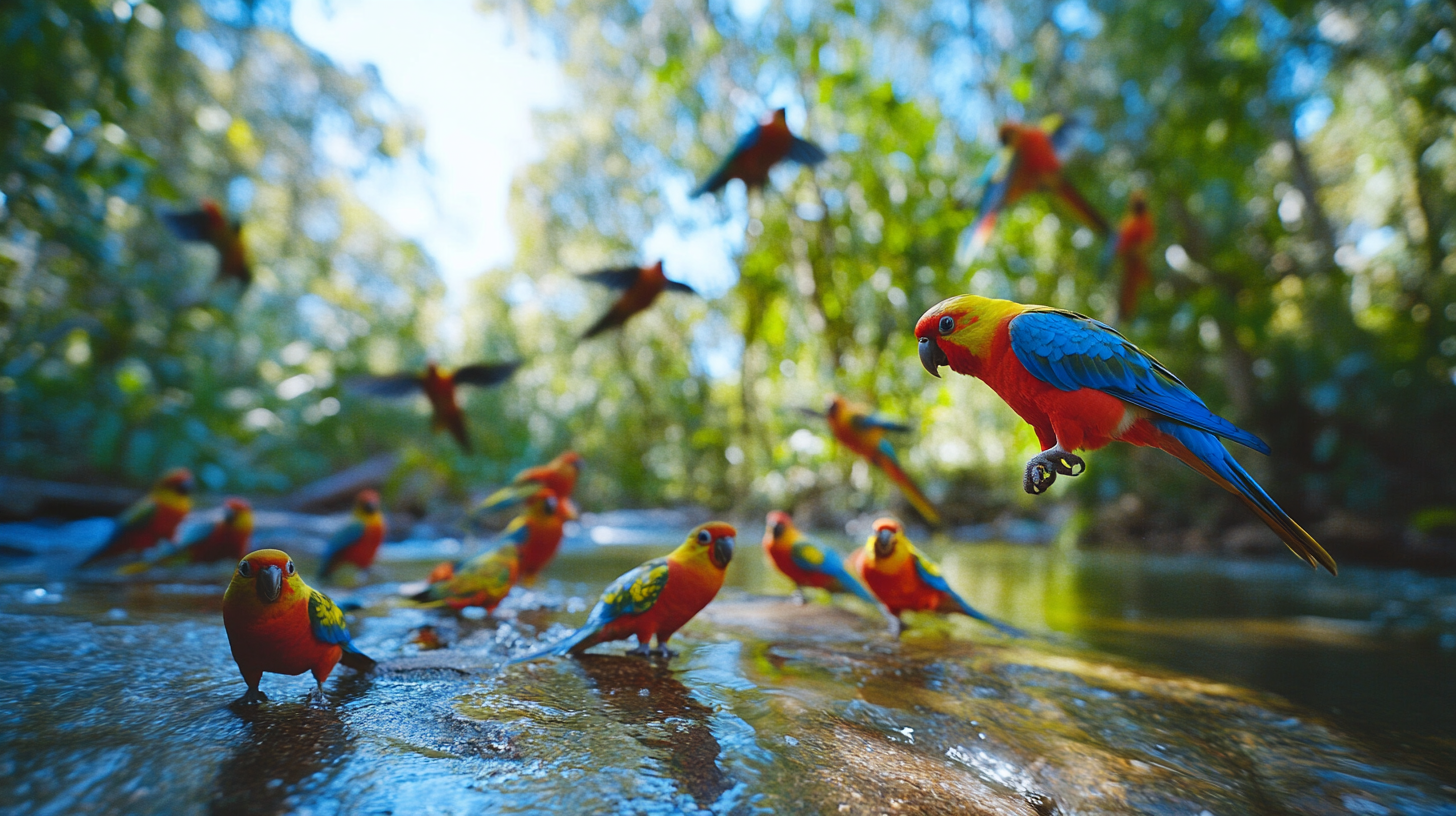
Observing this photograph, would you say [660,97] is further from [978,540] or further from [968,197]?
[978,540]

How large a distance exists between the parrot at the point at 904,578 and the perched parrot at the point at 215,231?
5824 millimetres

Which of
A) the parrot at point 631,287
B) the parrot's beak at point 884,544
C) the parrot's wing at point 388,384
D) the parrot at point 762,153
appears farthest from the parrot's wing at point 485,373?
the parrot's beak at point 884,544

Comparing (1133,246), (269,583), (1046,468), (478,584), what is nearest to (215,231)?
(478,584)

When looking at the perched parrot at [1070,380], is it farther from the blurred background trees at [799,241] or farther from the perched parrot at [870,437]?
the blurred background trees at [799,241]

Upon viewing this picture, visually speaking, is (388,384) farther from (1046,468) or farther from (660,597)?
(1046,468)

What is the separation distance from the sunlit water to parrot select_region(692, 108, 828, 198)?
310 cm

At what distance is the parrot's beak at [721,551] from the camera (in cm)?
285

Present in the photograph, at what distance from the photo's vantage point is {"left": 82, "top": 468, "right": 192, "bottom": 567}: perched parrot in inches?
178

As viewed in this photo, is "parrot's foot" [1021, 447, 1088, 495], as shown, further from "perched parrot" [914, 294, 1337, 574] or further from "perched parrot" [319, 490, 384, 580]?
"perched parrot" [319, 490, 384, 580]

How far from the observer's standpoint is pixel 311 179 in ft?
47.2

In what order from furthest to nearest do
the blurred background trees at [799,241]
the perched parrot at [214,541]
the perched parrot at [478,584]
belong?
the blurred background trees at [799,241] → the perched parrot at [214,541] → the perched parrot at [478,584]

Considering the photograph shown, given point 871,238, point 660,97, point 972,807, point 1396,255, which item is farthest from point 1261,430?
point 972,807

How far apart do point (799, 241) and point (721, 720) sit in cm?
734

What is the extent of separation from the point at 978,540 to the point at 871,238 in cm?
815
